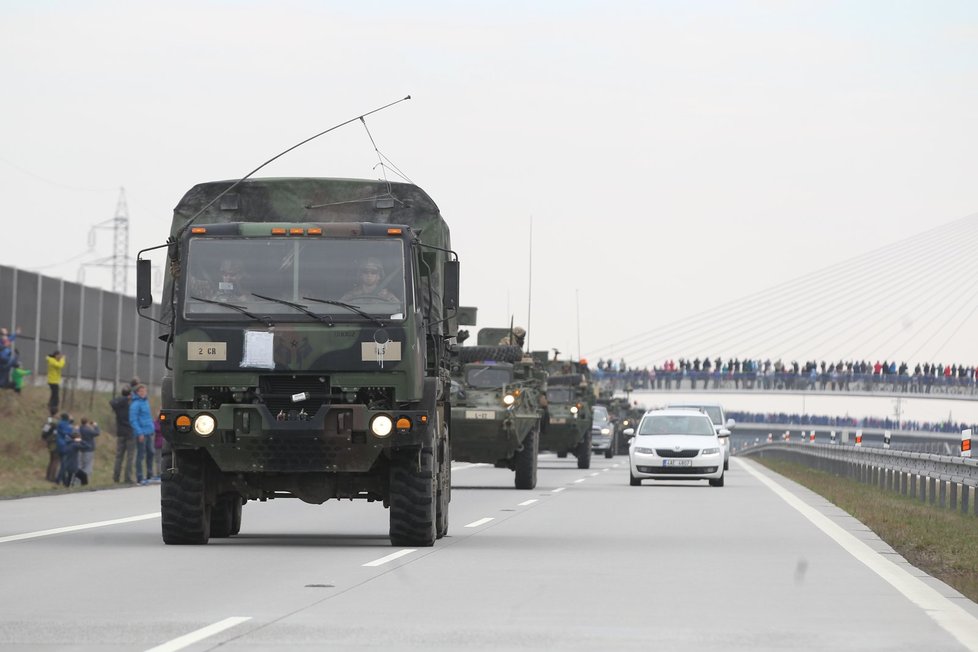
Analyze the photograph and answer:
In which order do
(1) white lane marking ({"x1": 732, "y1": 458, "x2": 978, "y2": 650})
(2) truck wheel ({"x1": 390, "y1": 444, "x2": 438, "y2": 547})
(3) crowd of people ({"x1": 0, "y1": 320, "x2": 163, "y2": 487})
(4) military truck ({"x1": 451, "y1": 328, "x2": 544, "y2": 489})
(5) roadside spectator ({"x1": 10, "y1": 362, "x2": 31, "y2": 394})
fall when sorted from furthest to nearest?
(5) roadside spectator ({"x1": 10, "y1": 362, "x2": 31, "y2": 394}), (4) military truck ({"x1": 451, "y1": 328, "x2": 544, "y2": 489}), (3) crowd of people ({"x1": 0, "y1": 320, "x2": 163, "y2": 487}), (2) truck wheel ({"x1": 390, "y1": 444, "x2": 438, "y2": 547}), (1) white lane marking ({"x1": 732, "y1": 458, "x2": 978, "y2": 650})

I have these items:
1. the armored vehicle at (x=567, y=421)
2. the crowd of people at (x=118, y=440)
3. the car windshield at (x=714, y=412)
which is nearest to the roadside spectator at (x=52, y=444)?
the crowd of people at (x=118, y=440)

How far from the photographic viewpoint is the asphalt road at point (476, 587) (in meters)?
10.9

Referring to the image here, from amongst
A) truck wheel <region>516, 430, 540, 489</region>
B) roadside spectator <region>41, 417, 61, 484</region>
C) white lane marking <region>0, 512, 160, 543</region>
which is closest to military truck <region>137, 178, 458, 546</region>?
white lane marking <region>0, 512, 160, 543</region>

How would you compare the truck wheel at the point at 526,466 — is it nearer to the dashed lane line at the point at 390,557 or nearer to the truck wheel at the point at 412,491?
the truck wheel at the point at 412,491

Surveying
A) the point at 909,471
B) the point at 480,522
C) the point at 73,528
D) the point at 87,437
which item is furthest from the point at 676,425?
the point at 73,528

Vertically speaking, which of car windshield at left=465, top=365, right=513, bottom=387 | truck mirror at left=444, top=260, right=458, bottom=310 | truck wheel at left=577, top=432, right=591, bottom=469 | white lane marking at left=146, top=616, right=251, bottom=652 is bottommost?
white lane marking at left=146, top=616, right=251, bottom=652

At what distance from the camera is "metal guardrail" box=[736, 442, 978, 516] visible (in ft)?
84.7

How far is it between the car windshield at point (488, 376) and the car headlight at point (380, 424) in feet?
56.6

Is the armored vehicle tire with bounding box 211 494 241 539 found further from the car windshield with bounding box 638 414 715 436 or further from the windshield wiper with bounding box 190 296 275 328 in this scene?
the car windshield with bounding box 638 414 715 436

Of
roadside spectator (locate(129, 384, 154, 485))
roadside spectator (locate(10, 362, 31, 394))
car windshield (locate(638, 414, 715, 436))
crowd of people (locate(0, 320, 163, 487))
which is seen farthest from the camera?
roadside spectator (locate(10, 362, 31, 394))

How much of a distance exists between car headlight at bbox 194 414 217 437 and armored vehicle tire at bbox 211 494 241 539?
6.34ft

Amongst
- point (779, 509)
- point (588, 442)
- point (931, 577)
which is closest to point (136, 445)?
point (779, 509)

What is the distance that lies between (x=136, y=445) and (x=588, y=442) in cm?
1647

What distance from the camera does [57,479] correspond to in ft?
107
